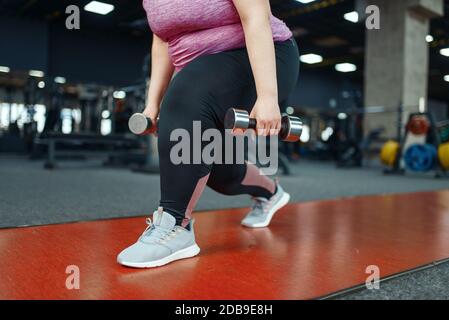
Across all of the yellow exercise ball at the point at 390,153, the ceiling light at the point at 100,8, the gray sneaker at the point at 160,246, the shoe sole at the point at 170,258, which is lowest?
the shoe sole at the point at 170,258

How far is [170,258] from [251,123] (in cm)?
32

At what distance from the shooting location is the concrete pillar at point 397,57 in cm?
584

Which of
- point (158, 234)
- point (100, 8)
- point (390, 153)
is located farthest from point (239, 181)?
point (100, 8)

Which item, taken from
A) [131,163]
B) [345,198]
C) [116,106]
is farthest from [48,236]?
[116,106]

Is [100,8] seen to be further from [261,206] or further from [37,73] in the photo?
[261,206]

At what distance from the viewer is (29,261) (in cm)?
80

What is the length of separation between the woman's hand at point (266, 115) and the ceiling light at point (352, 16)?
20.1 ft

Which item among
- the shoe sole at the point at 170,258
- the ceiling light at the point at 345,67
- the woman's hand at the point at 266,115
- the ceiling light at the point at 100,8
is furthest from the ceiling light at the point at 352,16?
the shoe sole at the point at 170,258

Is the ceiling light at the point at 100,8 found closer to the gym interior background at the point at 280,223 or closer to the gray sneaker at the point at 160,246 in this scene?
the gym interior background at the point at 280,223

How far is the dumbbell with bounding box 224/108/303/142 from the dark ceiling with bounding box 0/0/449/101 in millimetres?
4411

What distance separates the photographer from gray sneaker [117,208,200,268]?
775mm

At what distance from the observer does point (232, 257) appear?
87cm

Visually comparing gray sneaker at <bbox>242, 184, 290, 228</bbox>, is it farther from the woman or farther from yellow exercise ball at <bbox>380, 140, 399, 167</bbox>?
yellow exercise ball at <bbox>380, 140, 399, 167</bbox>

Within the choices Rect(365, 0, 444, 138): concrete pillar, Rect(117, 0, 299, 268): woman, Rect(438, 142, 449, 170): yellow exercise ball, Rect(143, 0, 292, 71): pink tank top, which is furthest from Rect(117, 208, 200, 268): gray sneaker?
Rect(365, 0, 444, 138): concrete pillar
